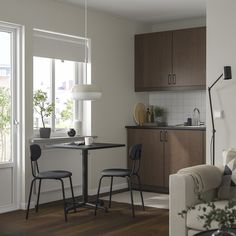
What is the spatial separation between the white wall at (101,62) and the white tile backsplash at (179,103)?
0.93 feet

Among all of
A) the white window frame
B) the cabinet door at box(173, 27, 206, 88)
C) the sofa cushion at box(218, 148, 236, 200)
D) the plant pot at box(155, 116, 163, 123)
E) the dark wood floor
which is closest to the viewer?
the sofa cushion at box(218, 148, 236, 200)

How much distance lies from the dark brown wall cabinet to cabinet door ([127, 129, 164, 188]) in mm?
712

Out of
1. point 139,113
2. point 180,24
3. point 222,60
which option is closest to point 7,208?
point 139,113

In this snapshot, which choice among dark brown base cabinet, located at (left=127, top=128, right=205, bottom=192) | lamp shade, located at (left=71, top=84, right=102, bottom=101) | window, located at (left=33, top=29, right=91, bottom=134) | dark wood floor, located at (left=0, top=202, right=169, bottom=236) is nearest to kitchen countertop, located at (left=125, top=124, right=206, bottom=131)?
dark brown base cabinet, located at (left=127, top=128, right=205, bottom=192)

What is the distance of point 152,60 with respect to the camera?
7.41 metres

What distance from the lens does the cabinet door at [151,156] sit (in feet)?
23.6

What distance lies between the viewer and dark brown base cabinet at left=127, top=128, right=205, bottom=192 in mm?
6822

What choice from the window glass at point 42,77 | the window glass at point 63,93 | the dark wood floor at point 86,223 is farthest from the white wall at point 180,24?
the dark wood floor at point 86,223

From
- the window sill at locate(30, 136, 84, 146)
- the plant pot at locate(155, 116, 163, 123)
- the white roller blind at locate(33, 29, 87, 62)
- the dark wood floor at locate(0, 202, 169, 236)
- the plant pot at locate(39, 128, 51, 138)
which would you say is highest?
the white roller blind at locate(33, 29, 87, 62)

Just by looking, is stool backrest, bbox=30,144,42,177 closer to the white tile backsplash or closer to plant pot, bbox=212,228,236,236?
the white tile backsplash

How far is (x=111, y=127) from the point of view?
23.7 ft

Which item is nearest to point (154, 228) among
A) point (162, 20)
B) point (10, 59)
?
point (10, 59)

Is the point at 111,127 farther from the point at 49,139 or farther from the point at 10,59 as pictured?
the point at 10,59

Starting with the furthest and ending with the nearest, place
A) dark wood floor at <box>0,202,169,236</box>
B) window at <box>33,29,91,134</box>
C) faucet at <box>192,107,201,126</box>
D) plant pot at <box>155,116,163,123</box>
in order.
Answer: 1. plant pot at <box>155,116,163,123</box>
2. faucet at <box>192,107,201,126</box>
3. window at <box>33,29,91,134</box>
4. dark wood floor at <box>0,202,169,236</box>
